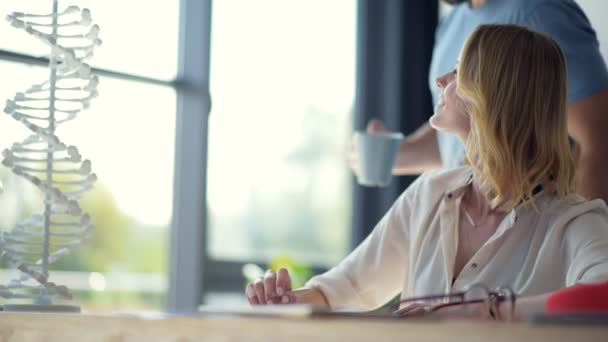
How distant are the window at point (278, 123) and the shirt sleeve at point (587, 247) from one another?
1942mm

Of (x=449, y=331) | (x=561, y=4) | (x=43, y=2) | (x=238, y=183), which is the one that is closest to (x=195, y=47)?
(x=43, y=2)

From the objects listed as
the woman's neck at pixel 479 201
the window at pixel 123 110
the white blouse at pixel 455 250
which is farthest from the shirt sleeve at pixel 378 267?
the window at pixel 123 110

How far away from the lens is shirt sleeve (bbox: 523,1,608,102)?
84.6 inches

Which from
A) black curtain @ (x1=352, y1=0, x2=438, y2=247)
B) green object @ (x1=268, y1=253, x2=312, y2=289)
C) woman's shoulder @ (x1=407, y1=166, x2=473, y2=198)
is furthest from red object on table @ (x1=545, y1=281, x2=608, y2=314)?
green object @ (x1=268, y1=253, x2=312, y2=289)

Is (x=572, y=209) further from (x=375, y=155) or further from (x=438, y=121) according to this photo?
(x=375, y=155)

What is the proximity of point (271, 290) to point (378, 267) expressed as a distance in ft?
1.01

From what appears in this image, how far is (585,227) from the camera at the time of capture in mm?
1594

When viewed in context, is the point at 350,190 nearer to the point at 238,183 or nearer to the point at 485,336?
the point at 238,183

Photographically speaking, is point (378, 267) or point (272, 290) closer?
point (272, 290)

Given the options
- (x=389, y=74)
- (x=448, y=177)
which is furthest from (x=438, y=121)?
(x=389, y=74)

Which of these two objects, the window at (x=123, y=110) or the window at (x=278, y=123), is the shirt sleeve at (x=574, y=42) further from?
the window at (x=278, y=123)

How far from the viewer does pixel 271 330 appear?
923 millimetres

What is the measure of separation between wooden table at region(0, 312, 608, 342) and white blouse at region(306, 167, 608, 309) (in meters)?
0.68

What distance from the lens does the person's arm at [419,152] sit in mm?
2748
